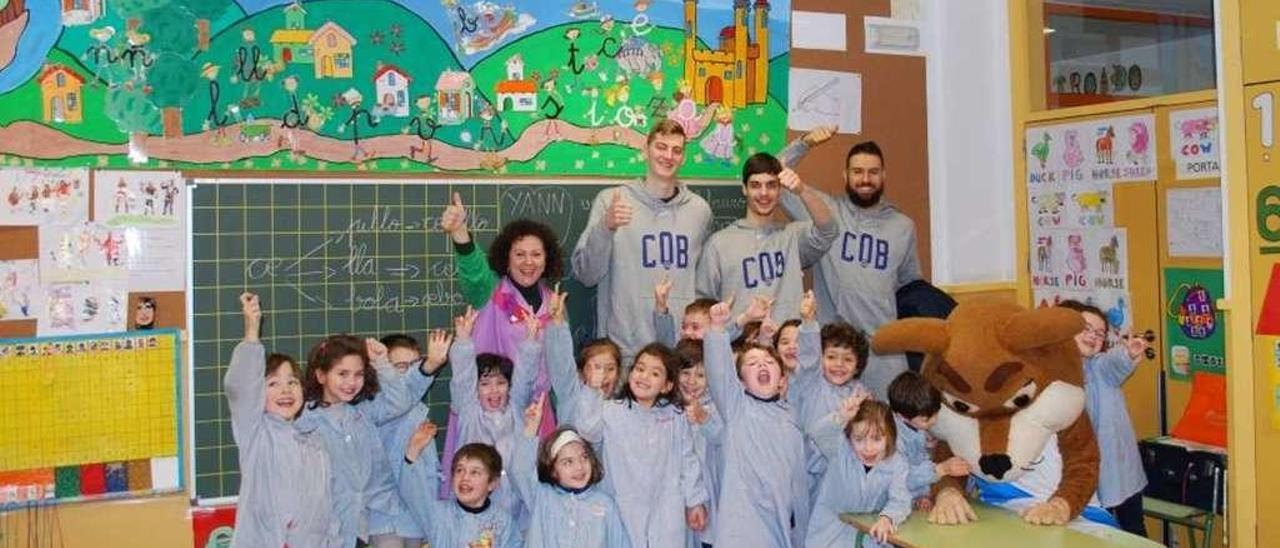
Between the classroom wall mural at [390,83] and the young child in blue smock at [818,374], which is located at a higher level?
the classroom wall mural at [390,83]

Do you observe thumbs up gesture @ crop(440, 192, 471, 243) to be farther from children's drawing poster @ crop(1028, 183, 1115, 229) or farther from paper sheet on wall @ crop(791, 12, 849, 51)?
children's drawing poster @ crop(1028, 183, 1115, 229)

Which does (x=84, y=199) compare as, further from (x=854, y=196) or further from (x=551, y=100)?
(x=854, y=196)

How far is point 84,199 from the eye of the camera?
3.76 m

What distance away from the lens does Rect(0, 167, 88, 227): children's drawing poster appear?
367cm

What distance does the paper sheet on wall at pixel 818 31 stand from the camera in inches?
188

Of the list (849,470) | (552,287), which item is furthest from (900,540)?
(552,287)

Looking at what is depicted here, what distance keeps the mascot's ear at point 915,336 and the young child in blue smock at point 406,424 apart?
1.38 m

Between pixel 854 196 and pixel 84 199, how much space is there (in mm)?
2713

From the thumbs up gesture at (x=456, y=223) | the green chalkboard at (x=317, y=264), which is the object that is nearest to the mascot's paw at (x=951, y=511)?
the green chalkboard at (x=317, y=264)

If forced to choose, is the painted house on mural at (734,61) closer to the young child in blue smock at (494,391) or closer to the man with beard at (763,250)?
the man with beard at (763,250)

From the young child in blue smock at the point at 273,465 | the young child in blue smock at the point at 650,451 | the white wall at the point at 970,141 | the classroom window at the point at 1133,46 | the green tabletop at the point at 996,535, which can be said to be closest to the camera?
the green tabletop at the point at 996,535

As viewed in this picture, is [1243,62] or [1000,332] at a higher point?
[1243,62]

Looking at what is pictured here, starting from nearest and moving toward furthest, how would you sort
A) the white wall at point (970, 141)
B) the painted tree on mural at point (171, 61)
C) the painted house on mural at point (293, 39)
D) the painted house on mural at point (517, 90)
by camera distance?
the painted tree on mural at point (171, 61) → the painted house on mural at point (293, 39) → the painted house on mural at point (517, 90) → the white wall at point (970, 141)

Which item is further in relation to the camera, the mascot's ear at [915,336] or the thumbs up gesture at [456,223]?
the thumbs up gesture at [456,223]
